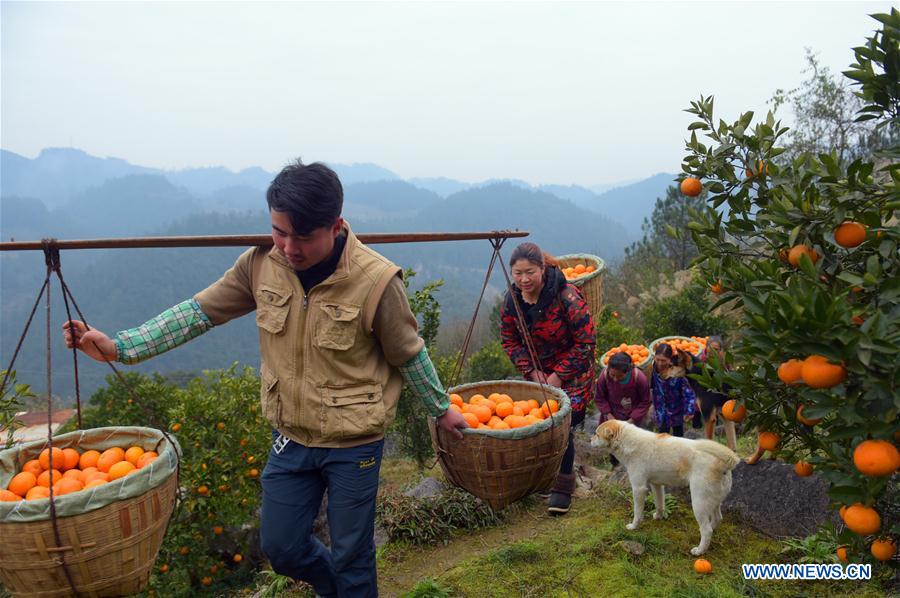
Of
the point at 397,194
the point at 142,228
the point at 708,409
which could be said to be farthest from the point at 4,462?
the point at 397,194

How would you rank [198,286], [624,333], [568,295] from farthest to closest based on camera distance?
[198,286] → [624,333] → [568,295]

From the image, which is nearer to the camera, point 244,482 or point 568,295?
point 568,295

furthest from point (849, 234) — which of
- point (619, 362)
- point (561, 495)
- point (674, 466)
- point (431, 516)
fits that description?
point (431, 516)

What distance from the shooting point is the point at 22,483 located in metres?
2.46

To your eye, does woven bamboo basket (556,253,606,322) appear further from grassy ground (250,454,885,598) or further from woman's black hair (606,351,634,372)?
grassy ground (250,454,885,598)

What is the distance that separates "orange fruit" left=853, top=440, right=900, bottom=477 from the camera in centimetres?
140

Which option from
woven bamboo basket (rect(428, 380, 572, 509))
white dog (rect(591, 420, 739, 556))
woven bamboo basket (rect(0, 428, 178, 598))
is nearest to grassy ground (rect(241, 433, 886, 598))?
white dog (rect(591, 420, 739, 556))

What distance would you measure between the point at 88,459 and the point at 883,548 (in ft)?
9.93

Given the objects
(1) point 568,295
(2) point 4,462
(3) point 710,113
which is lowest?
(2) point 4,462

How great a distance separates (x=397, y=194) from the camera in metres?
180

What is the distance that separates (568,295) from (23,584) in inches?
128

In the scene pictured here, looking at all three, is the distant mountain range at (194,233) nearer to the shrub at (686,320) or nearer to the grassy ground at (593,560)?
the shrub at (686,320)

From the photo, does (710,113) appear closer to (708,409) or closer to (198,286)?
(708,409)

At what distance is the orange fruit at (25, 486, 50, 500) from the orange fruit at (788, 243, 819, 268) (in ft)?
8.86
